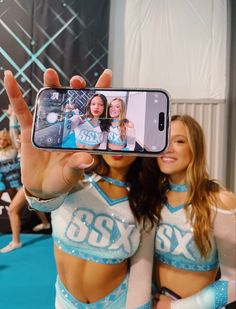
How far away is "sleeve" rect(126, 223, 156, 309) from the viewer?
2.70ft

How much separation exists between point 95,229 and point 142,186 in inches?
7.4

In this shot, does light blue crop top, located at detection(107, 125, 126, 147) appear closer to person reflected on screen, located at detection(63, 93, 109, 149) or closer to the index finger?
person reflected on screen, located at detection(63, 93, 109, 149)

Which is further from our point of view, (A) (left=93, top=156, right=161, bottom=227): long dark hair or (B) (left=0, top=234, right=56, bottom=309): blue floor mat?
(B) (left=0, top=234, right=56, bottom=309): blue floor mat

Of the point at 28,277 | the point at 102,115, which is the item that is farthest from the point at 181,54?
the point at 102,115

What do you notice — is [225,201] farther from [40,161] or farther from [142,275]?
[40,161]

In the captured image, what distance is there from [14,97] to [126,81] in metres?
2.52

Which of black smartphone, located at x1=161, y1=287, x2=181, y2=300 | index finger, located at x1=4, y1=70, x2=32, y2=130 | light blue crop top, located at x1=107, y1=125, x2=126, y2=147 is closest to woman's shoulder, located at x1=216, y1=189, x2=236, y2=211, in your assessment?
black smartphone, located at x1=161, y1=287, x2=181, y2=300

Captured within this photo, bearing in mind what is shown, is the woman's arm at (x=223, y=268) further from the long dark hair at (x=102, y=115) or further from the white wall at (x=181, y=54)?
the white wall at (x=181, y=54)

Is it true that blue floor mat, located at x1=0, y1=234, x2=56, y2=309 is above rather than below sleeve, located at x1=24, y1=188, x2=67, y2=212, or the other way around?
below

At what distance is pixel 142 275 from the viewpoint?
0.84 metres

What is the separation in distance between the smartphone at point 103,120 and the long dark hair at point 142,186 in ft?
0.94

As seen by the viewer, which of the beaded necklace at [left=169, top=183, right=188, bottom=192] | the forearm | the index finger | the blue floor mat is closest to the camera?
the index finger

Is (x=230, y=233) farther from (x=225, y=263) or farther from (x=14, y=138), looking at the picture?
(x=14, y=138)

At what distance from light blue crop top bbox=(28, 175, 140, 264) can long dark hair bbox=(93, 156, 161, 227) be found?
0.11ft
